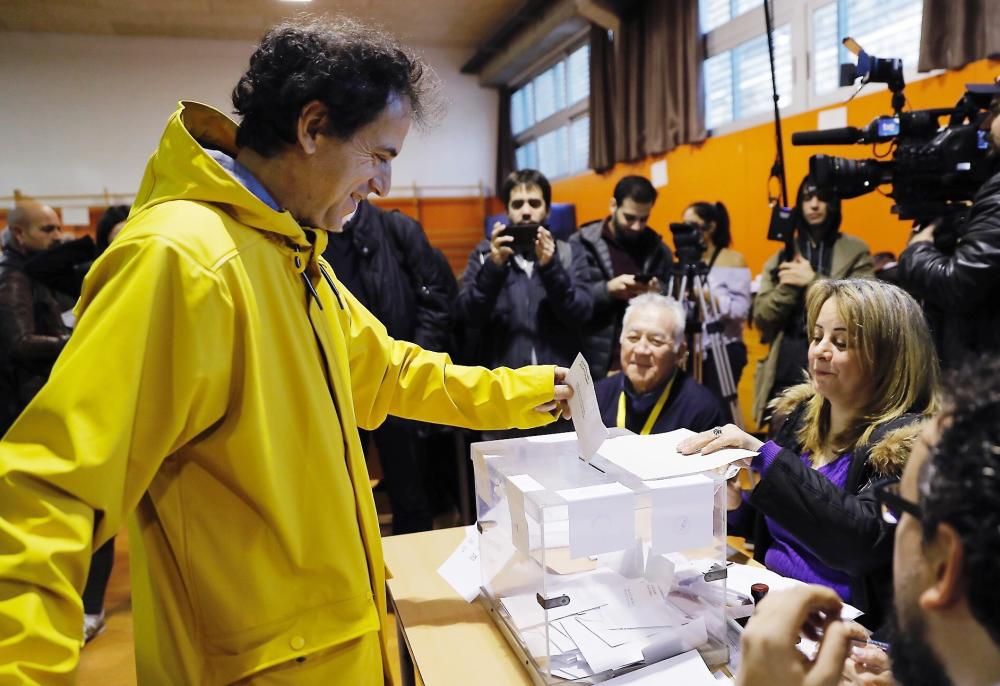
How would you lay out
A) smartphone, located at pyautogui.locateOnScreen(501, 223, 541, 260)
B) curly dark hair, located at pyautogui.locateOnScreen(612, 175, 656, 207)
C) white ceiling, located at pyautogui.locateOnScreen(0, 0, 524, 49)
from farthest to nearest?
1. white ceiling, located at pyautogui.locateOnScreen(0, 0, 524, 49)
2. curly dark hair, located at pyautogui.locateOnScreen(612, 175, 656, 207)
3. smartphone, located at pyautogui.locateOnScreen(501, 223, 541, 260)

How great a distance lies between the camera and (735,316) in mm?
3418

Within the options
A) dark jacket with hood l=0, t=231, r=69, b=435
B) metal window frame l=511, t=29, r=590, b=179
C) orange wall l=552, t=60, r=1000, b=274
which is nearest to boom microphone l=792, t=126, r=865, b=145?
orange wall l=552, t=60, r=1000, b=274

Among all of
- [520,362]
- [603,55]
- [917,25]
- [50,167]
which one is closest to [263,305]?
[520,362]

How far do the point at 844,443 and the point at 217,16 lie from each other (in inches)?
291

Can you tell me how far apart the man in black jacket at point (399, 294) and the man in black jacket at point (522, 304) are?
0.18 m

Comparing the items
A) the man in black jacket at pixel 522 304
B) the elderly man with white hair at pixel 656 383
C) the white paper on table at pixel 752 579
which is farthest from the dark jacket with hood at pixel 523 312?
the white paper on table at pixel 752 579

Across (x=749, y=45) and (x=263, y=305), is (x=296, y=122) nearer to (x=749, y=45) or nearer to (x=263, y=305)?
(x=263, y=305)

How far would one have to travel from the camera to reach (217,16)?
703cm

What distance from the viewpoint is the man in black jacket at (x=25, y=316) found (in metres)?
2.61

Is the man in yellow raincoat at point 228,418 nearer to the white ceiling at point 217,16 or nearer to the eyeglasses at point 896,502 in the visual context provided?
the eyeglasses at point 896,502

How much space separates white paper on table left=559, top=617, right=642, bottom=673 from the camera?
1.08 m

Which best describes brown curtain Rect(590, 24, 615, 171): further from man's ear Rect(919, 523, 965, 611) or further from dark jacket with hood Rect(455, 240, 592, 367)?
man's ear Rect(919, 523, 965, 611)

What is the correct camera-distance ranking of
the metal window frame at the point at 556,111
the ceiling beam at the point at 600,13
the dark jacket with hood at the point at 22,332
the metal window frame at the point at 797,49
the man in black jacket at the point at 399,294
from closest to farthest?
the dark jacket with hood at the point at 22,332, the man in black jacket at the point at 399,294, the metal window frame at the point at 797,49, the ceiling beam at the point at 600,13, the metal window frame at the point at 556,111

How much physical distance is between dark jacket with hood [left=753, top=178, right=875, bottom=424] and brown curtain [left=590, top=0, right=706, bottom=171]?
2.15 metres
